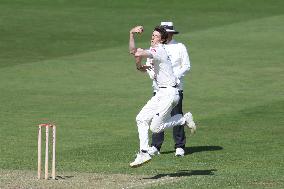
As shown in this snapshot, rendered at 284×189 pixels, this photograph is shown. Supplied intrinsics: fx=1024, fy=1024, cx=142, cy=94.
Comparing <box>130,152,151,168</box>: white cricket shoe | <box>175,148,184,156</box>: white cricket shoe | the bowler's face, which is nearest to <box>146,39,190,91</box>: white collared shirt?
<box>175,148,184,156</box>: white cricket shoe

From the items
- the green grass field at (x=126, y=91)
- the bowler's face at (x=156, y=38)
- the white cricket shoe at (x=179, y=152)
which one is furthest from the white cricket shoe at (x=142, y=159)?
the white cricket shoe at (x=179, y=152)

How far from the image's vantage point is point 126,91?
93.5 ft

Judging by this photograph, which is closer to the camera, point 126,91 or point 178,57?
point 178,57

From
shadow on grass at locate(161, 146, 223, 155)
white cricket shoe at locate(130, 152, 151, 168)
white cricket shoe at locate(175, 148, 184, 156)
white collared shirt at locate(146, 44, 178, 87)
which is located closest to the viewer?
white cricket shoe at locate(130, 152, 151, 168)

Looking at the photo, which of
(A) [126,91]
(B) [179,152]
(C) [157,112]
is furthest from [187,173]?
(A) [126,91]

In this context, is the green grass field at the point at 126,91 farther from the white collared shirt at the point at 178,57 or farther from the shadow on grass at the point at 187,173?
the white collared shirt at the point at 178,57

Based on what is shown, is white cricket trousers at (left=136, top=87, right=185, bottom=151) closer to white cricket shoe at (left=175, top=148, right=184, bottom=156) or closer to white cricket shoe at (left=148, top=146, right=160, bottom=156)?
white cricket shoe at (left=148, top=146, right=160, bottom=156)

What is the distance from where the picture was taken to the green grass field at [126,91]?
56.7 feet

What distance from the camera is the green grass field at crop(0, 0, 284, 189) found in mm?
17297

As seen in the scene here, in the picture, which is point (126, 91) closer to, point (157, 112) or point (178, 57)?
point (178, 57)

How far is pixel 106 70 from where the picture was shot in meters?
32.2

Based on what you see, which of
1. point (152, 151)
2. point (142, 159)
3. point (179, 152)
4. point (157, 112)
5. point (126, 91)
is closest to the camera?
A: point (142, 159)

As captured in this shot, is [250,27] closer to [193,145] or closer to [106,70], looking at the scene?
[106,70]

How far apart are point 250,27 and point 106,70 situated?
1057 cm
